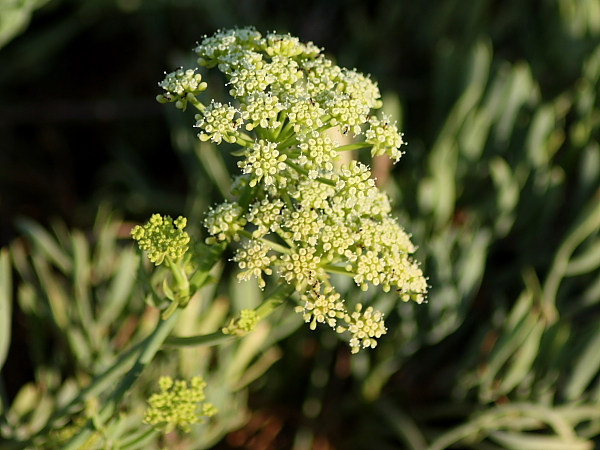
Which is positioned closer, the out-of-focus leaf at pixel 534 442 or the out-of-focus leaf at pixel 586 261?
the out-of-focus leaf at pixel 534 442

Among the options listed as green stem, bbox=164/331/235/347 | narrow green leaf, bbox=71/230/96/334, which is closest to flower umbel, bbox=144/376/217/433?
green stem, bbox=164/331/235/347

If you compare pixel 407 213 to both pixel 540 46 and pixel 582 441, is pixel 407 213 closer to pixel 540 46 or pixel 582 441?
pixel 582 441

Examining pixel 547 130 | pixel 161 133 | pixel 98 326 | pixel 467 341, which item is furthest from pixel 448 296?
pixel 161 133

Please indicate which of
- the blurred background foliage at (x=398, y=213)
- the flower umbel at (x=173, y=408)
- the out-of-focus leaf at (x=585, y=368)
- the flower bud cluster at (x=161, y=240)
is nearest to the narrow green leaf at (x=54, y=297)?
the blurred background foliage at (x=398, y=213)

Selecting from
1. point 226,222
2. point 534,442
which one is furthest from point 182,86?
point 534,442

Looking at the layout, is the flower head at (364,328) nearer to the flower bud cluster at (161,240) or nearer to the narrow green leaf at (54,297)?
the flower bud cluster at (161,240)

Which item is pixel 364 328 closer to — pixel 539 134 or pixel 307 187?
pixel 307 187
